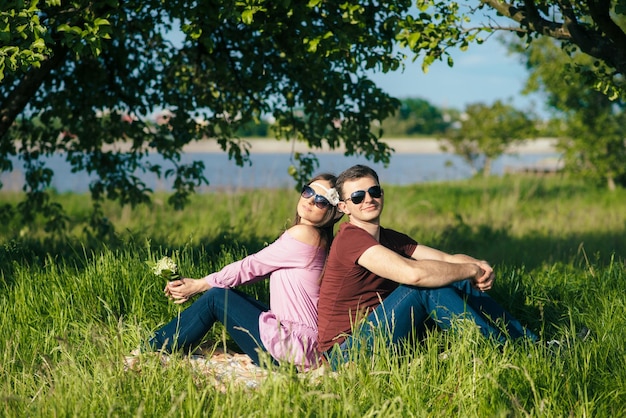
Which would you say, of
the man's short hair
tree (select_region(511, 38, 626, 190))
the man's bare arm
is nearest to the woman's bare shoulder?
the man's short hair

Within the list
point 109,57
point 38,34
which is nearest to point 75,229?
point 109,57

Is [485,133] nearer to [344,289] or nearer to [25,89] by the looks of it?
[25,89]

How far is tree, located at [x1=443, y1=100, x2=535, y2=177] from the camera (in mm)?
20812

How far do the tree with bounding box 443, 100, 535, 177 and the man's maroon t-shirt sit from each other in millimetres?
16509

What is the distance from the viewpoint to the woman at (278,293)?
167 inches

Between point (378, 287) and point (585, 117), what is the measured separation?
14704 millimetres

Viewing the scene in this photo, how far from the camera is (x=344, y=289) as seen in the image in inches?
164

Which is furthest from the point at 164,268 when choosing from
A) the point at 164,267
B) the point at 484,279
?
the point at 484,279

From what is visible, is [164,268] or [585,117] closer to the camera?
[164,268]

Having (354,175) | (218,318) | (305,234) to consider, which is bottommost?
(218,318)

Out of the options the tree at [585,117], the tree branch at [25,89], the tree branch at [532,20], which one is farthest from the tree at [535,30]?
the tree at [585,117]

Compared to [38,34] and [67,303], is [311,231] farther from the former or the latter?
[38,34]

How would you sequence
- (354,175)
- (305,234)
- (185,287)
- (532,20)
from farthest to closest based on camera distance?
(532,20) → (185,287) → (305,234) → (354,175)

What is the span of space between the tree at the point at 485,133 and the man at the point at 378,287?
16.4m
